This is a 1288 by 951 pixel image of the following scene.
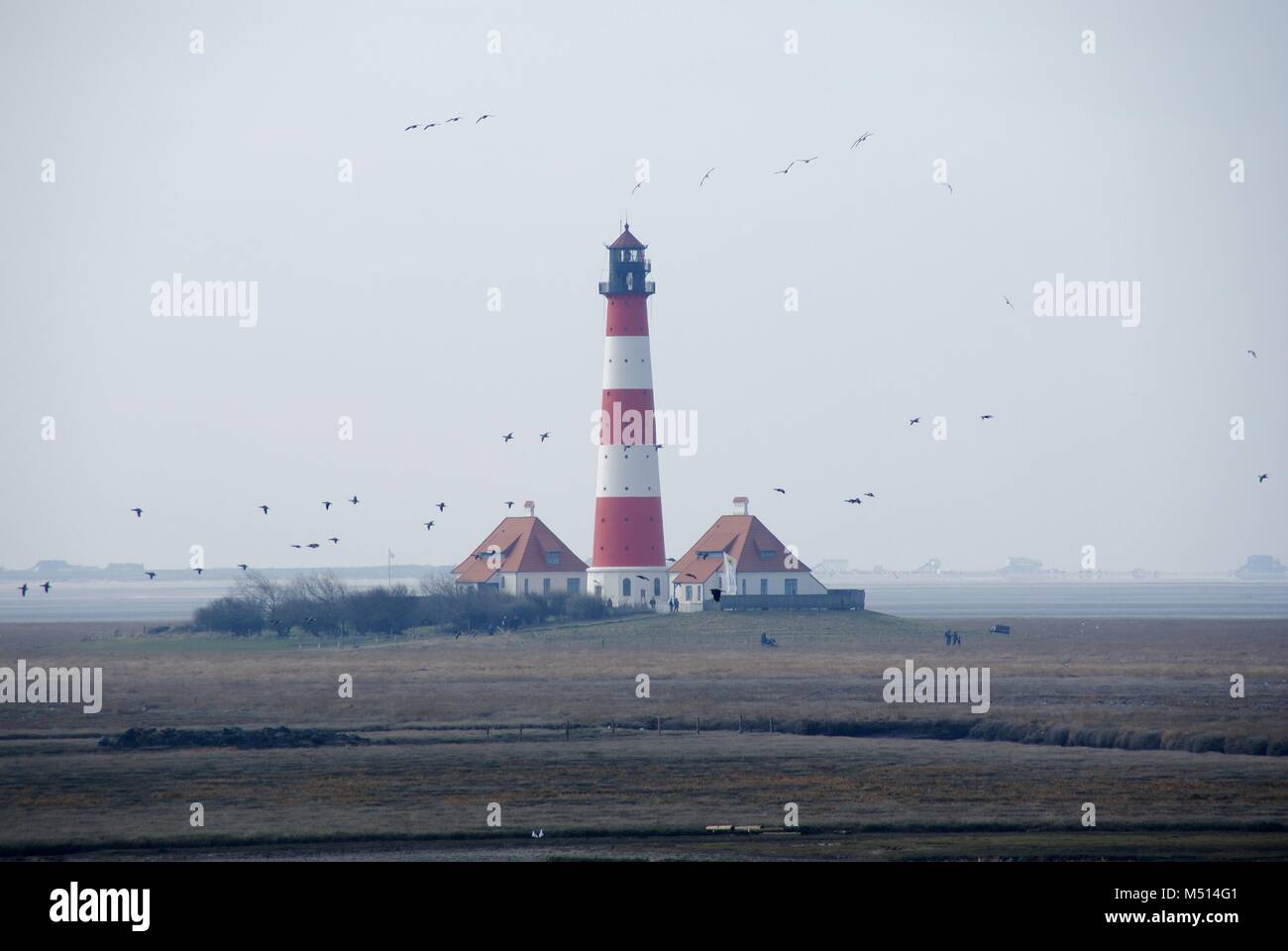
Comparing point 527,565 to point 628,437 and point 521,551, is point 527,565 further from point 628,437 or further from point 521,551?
point 628,437

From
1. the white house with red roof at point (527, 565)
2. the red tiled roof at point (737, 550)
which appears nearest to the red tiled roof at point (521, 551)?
the white house with red roof at point (527, 565)

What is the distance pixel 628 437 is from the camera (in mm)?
90562

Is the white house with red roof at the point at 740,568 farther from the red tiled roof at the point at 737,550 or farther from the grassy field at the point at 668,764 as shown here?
the grassy field at the point at 668,764

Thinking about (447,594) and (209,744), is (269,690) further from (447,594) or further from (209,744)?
(447,594)

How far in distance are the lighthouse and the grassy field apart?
14.6 metres

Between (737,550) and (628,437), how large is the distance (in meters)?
10.1

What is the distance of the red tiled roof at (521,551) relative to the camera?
102 meters

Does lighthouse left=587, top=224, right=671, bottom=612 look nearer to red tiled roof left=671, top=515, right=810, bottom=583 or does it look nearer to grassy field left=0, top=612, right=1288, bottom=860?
red tiled roof left=671, top=515, right=810, bottom=583

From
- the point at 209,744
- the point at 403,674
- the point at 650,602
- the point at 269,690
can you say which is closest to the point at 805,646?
the point at 650,602

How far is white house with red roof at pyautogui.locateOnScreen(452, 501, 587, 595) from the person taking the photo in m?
102

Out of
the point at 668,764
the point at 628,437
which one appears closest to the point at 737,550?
the point at 628,437

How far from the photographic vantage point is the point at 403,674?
7212 centimetres

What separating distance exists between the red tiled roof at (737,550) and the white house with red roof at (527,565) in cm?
541
